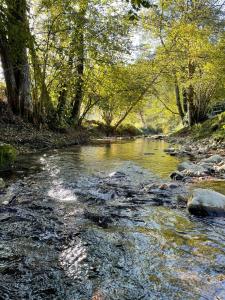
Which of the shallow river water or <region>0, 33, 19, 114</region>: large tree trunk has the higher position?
<region>0, 33, 19, 114</region>: large tree trunk

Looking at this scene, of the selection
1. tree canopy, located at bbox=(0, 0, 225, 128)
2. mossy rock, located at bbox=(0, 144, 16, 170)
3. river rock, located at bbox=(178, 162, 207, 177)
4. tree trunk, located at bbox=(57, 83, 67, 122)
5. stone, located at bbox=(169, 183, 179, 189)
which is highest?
tree canopy, located at bbox=(0, 0, 225, 128)

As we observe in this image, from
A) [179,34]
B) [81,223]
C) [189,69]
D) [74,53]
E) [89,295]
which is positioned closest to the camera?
[89,295]

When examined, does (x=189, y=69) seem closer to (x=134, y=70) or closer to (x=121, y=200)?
(x=134, y=70)

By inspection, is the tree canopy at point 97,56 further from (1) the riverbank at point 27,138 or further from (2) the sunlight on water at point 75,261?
(2) the sunlight on water at point 75,261

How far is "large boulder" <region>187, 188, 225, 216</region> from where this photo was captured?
13.0 feet

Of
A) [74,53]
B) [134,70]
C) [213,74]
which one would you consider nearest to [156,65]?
[134,70]

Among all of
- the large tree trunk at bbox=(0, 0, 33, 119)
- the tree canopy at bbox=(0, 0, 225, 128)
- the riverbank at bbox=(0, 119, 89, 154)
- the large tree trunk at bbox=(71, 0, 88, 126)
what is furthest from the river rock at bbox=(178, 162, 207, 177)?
the large tree trunk at bbox=(71, 0, 88, 126)

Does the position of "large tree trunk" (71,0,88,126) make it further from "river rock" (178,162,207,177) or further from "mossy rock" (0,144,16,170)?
"river rock" (178,162,207,177)

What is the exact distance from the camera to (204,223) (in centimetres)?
369

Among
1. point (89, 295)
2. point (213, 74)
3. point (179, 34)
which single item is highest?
point (179, 34)

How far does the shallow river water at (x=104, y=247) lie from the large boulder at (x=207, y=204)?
0.49 ft

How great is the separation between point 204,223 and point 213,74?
14803mm

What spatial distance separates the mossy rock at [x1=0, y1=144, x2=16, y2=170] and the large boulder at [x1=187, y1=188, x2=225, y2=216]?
182 inches

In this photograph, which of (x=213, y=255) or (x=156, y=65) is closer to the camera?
(x=213, y=255)
